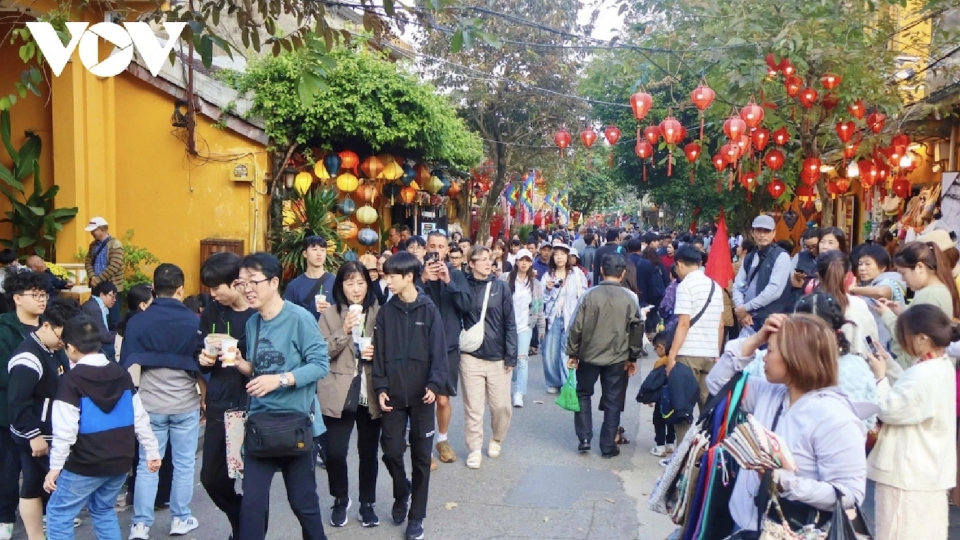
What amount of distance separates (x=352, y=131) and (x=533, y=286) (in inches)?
153

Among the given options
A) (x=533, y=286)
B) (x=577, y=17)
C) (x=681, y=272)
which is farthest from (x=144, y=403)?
(x=577, y=17)

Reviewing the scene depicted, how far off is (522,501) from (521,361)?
3.29 meters

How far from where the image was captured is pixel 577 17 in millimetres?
22016

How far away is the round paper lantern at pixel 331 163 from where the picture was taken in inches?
496

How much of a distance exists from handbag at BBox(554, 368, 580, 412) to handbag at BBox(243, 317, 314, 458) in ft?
11.8

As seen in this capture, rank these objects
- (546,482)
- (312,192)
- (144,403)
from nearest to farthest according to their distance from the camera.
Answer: (144,403) → (546,482) → (312,192)

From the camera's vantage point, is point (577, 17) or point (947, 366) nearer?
point (947, 366)

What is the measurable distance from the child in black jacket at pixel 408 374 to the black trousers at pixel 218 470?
1.03 metres

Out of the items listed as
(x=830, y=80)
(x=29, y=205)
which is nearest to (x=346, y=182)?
(x=29, y=205)

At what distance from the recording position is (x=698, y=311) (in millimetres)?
7066

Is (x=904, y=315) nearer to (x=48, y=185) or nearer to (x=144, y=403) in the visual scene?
(x=144, y=403)

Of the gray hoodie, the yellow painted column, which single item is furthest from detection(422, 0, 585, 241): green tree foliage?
the gray hoodie

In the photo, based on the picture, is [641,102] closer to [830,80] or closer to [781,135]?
[830,80]

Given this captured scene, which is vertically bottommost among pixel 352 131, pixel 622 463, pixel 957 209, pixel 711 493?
pixel 622 463
